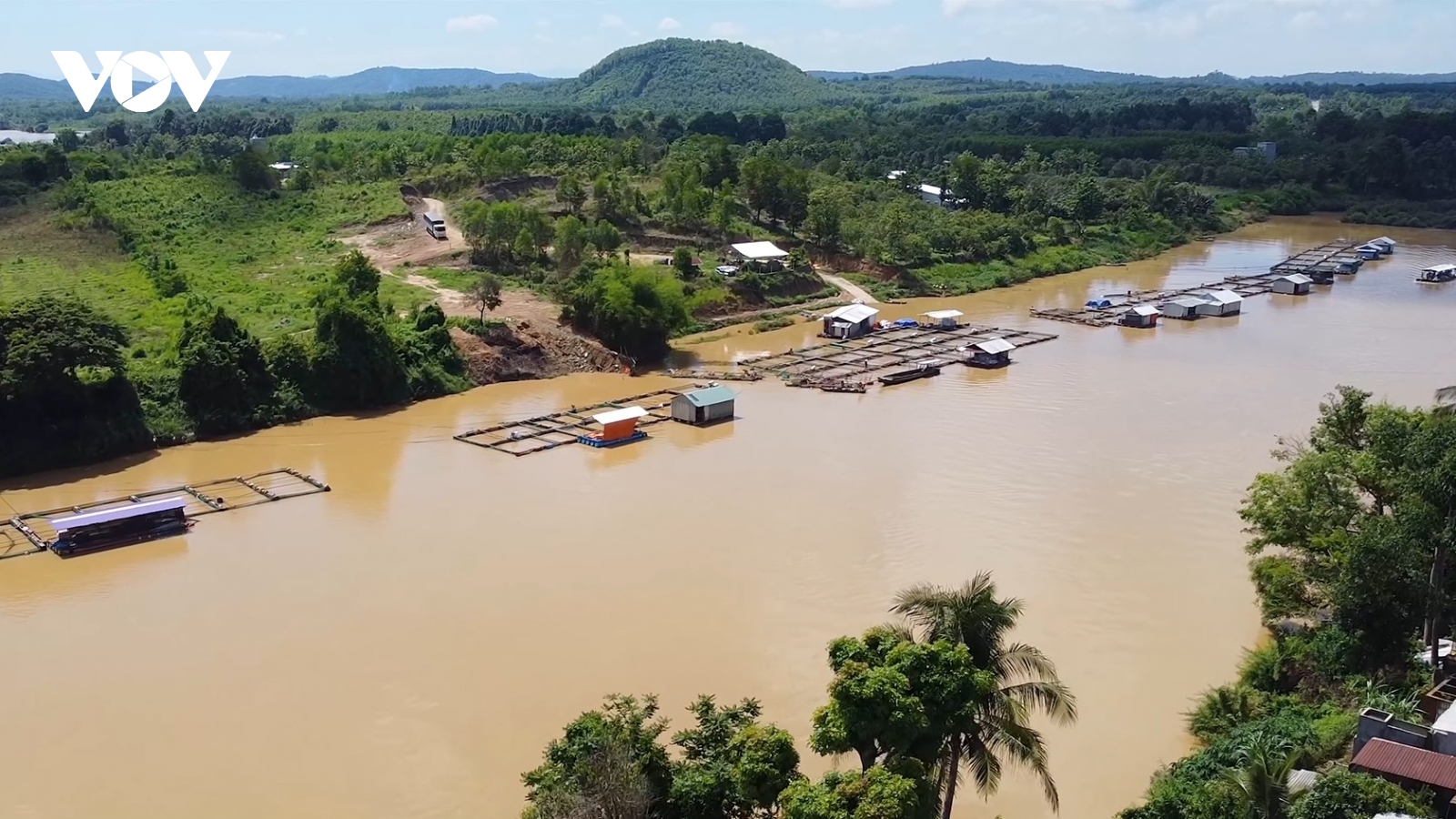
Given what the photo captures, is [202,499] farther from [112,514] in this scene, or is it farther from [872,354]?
[872,354]

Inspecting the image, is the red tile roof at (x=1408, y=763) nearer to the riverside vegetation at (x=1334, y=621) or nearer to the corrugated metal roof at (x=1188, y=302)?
the riverside vegetation at (x=1334, y=621)

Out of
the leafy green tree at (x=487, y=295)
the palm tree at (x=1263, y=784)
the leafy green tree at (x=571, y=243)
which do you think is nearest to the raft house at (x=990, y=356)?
the leafy green tree at (x=571, y=243)

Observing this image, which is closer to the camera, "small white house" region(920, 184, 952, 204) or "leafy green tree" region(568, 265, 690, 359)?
"leafy green tree" region(568, 265, 690, 359)

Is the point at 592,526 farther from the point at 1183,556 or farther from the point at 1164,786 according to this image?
the point at 1164,786

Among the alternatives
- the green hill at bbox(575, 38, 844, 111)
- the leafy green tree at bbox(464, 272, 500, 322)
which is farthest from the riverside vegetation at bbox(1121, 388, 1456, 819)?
the green hill at bbox(575, 38, 844, 111)

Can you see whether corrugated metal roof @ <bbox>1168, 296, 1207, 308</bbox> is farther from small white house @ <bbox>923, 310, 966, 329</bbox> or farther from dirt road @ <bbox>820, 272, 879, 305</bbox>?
dirt road @ <bbox>820, 272, 879, 305</bbox>

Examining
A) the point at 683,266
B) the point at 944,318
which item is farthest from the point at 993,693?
the point at 683,266

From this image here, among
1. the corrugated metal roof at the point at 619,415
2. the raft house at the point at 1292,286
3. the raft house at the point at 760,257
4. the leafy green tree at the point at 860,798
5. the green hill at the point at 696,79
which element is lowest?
the raft house at the point at 1292,286
